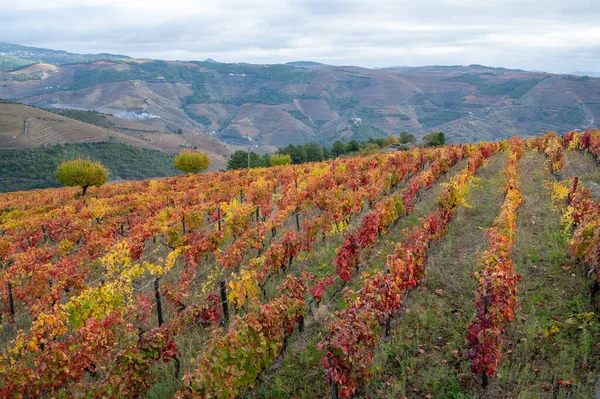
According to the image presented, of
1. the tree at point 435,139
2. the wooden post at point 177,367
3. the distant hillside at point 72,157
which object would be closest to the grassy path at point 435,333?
the wooden post at point 177,367

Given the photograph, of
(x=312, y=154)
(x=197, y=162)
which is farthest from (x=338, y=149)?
(x=197, y=162)

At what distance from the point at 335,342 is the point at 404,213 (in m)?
7.58

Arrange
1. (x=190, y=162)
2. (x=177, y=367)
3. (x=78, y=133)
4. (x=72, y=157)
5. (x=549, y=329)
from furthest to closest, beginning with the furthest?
(x=78, y=133)
(x=72, y=157)
(x=190, y=162)
(x=177, y=367)
(x=549, y=329)

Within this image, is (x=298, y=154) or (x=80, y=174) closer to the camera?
(x=80, y=174)

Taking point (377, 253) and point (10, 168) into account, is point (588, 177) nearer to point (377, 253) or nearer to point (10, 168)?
point (377, 253)

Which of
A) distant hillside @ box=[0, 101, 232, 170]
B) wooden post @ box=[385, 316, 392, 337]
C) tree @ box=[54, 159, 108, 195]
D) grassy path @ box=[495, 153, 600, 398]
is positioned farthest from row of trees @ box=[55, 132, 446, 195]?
distant hillside @ box=[0, 101, 232, 170]

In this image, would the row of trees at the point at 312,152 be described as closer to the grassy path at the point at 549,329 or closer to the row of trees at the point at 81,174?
the row of trees at the point at 81,174

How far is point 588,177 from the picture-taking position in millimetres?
15070

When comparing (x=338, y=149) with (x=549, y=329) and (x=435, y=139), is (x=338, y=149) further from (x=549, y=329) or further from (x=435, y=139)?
(x=549, y=329)

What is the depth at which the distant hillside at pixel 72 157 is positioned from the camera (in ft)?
234

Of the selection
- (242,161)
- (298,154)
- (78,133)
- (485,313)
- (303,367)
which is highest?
(485,313)

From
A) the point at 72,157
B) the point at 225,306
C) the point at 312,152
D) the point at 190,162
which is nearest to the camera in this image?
the point at 225,306

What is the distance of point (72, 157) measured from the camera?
83.1 metres

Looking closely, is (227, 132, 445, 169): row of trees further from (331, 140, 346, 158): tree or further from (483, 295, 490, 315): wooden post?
(483, 295, 490, 315): wooden post
